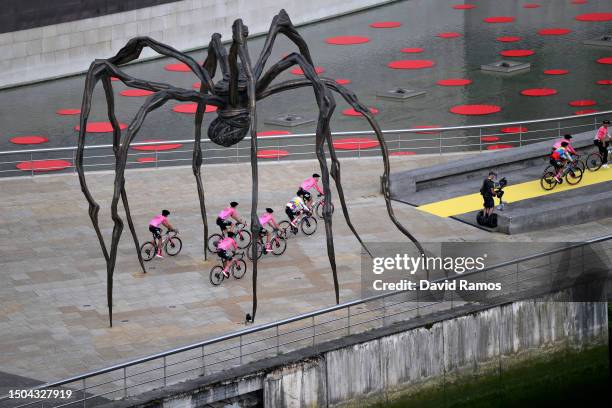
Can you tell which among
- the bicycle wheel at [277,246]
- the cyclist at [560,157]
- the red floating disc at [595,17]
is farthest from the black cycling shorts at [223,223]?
the red floating disc at [595,17]

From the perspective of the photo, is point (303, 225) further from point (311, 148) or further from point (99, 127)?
point (99, 127)

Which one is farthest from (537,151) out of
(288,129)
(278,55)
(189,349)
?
(278,55)

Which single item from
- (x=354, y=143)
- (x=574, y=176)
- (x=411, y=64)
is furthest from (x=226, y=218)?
(x=411, y=64)

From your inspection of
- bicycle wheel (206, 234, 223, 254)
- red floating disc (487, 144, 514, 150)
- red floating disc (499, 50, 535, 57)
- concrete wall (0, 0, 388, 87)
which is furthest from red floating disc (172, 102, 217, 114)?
bicycle wheel (206, 234, 223, 254)

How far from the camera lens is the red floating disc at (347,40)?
64.1m

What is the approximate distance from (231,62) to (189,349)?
5712 millimetres

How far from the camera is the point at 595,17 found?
68.8m

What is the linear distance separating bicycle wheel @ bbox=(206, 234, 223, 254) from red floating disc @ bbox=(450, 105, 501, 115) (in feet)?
63.2

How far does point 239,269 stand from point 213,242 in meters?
2.62

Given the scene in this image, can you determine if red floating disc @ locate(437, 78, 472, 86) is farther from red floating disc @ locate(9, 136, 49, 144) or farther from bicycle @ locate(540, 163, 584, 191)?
bicycle @ locate(540, 163, 584, 191)

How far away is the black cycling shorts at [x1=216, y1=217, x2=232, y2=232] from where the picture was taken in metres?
32.9

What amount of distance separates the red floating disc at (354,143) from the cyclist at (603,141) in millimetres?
8640

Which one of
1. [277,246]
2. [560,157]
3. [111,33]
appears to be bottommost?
[277,246]

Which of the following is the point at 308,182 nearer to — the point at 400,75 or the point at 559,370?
the point at 559,370
